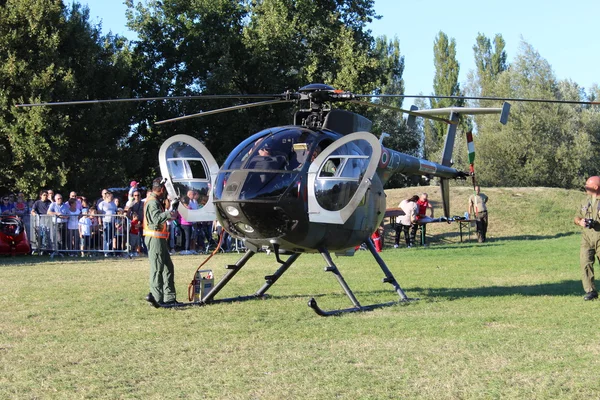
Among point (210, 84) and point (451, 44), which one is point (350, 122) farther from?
point (451, 44)

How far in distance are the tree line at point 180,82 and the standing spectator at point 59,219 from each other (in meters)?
4.79

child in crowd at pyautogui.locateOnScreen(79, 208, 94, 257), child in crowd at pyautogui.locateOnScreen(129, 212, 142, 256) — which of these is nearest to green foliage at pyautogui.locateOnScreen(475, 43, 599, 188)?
child in crowd at pyautogui.locateOnScreen(129, 212, 142, 256)

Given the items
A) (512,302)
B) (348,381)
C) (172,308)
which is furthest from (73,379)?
(512,302)

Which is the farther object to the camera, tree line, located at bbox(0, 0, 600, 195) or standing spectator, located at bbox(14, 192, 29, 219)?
tree line, located at bbox(0, 0, 600, 195)

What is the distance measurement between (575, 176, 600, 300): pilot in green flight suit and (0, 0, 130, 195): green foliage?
1913 cm

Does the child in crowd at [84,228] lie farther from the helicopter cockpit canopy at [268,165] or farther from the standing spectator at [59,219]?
the helicopter cockpit canopy at [268,165]

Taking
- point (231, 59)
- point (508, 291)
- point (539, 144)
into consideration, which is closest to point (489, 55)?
point (539, 144)

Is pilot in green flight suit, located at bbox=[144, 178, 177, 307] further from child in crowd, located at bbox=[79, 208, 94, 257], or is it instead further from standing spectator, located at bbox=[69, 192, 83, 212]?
standing spectator, located at bbox=[69, 192, 83, 212]

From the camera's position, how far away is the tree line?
2559cm

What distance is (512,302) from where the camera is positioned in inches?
437

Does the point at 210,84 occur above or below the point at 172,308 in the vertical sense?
above

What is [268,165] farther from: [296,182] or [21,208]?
[21,208]

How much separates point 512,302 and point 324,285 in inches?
147

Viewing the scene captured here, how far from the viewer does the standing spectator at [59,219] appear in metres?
20.5
